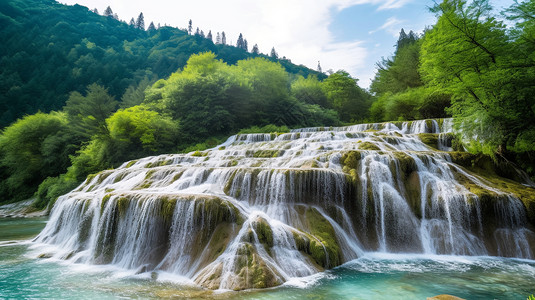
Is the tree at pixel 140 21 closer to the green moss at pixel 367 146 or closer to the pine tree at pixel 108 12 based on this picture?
the pine tree at pixel 108 12

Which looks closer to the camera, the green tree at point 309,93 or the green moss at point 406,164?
the green moss at point 406,164

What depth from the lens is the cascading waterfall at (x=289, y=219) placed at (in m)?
5.99

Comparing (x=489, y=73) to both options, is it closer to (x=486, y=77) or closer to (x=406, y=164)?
→ (x=486, y=77)

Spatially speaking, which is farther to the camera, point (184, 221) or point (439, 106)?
point (439, 106)

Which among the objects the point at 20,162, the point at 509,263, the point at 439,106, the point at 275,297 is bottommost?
the point at 509,263

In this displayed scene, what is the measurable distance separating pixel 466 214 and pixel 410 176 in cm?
181

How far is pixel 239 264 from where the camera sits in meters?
5.34

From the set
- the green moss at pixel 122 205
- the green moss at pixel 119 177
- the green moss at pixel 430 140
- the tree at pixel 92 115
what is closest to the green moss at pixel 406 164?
the green moss at pixel 430 140

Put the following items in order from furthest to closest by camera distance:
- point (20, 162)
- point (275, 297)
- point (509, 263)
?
point (20, 162), point (509, 263), point (275, 297)

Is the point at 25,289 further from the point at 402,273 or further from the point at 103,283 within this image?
the point at 402,273

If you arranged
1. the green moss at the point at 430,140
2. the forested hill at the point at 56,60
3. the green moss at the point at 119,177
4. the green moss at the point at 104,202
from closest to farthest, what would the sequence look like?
1. the green moss at the point at 104,202
2. the green moss at the point at 119,177
3. the green moss at the point at 430,140
4. the forested hill at the point at 56,60

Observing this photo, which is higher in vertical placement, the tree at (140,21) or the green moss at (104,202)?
the tree at (140,21)

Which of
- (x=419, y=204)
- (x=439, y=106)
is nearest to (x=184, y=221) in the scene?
(x=419, y=204)

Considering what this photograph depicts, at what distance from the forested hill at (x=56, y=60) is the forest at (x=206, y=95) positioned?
22 cm
